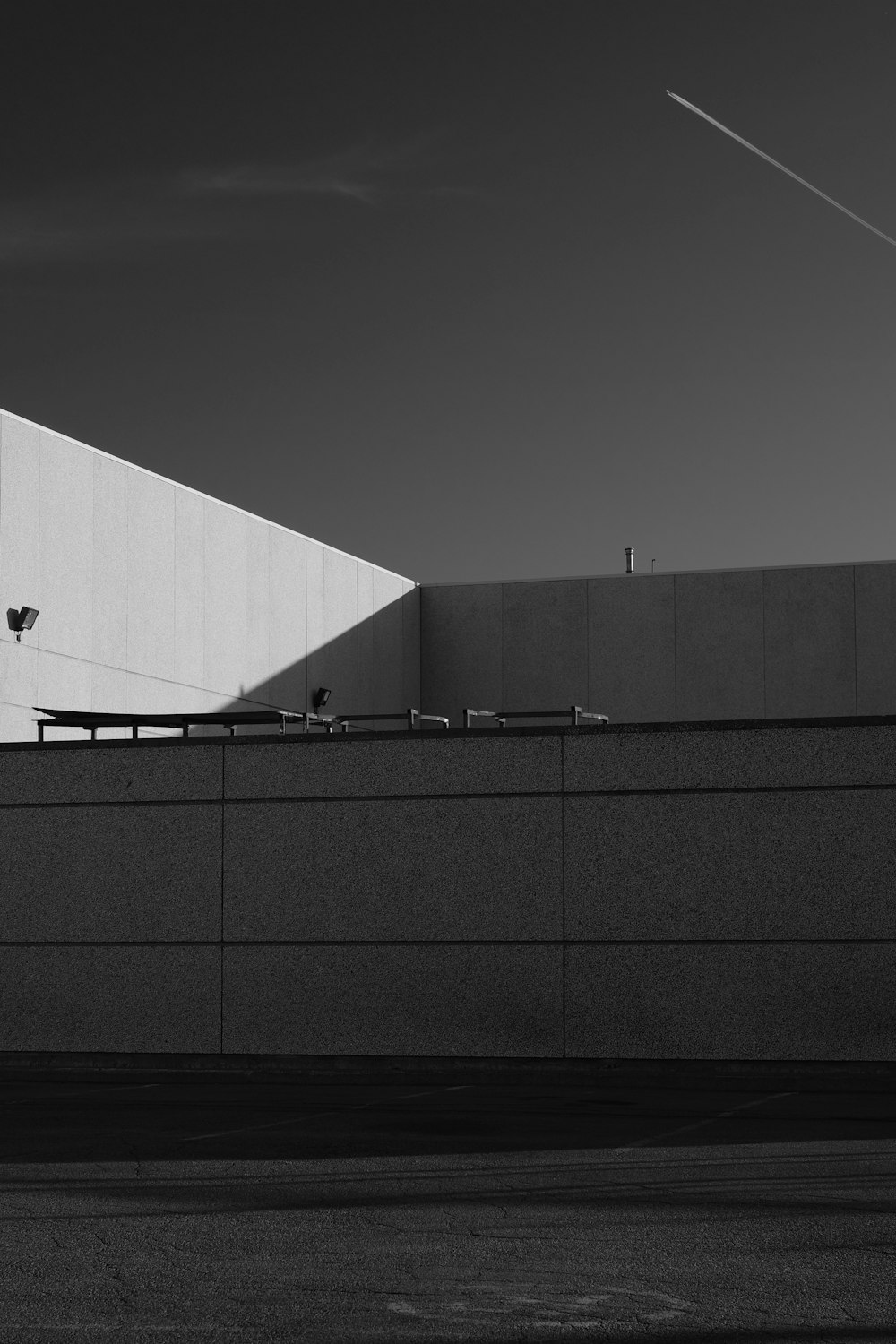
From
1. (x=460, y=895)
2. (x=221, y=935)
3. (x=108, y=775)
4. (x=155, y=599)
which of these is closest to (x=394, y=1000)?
(x=460, y=895)

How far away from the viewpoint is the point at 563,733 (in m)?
15.4

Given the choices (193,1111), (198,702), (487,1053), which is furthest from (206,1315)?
(198,702)

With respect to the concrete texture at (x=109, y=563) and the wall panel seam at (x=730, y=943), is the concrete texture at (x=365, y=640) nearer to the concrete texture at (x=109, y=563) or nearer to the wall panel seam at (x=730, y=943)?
the concrete texture at (x=109, y=563)

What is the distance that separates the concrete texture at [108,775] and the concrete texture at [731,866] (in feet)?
11.5

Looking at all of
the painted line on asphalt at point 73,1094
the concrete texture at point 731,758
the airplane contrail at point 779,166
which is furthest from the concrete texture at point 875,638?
the airplane contrail at point 779,166

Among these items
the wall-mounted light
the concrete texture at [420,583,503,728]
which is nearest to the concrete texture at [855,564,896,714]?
the concrete texture at [420,583,503,728]

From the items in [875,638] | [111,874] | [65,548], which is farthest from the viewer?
[875,638]

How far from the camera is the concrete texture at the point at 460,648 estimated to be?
31984mm

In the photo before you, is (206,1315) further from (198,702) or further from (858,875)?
(198,702)

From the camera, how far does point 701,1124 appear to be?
11430 millimetres

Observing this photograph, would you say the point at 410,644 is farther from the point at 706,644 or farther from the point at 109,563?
the point at 109,563

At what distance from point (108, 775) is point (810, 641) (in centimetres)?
1681

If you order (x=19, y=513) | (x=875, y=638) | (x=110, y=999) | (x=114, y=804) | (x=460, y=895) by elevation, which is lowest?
(x=110, y=999)

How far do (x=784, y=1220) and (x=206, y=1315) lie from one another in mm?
3032
